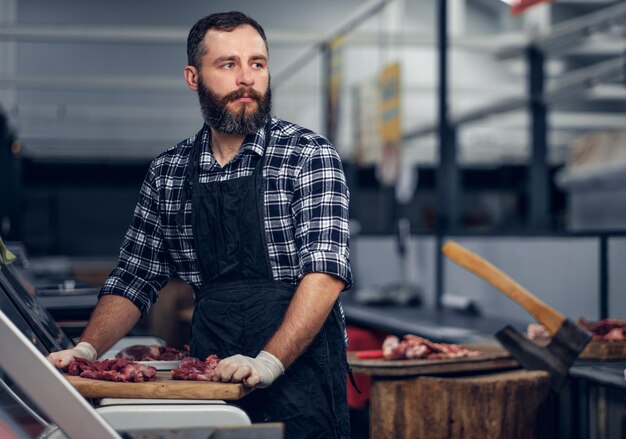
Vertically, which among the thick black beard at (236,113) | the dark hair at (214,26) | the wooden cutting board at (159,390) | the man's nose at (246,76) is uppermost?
the dark hair at (214,26)

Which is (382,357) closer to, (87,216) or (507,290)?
(507,290)

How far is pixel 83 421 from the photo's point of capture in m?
1.42

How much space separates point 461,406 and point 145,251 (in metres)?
1.06

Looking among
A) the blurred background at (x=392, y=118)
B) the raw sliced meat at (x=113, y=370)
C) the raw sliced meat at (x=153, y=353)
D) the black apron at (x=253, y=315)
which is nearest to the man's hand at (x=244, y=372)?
the raw sliced meat at (x=113, y=370)

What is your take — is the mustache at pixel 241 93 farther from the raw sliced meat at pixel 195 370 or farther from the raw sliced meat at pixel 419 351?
the raw sliced meat at pixel 419 351

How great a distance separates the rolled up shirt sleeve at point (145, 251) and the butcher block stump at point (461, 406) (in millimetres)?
801

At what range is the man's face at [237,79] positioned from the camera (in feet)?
7.15

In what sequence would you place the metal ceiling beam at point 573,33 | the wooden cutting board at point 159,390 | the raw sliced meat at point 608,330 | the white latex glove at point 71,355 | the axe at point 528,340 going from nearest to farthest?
the wooden cutting board at point 159,390, the white latex glove at point 71,355, the axe at point 528,340, the raw sliced meat at point 608,330, the metal ceiling beam at point 573,33

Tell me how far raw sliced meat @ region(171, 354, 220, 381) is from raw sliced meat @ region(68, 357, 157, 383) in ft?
0.17

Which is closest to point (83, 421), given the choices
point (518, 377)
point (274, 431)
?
point (274, 431)

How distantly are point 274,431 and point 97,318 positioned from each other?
0.95 meters

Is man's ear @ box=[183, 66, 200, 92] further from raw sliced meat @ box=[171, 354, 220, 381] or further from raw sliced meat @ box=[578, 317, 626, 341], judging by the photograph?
raw sliced meat @ box=[578, 317, 626, 341]

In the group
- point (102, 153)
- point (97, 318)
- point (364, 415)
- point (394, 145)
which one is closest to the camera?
point (97, 318)

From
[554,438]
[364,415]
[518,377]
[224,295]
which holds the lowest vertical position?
[364,415]
